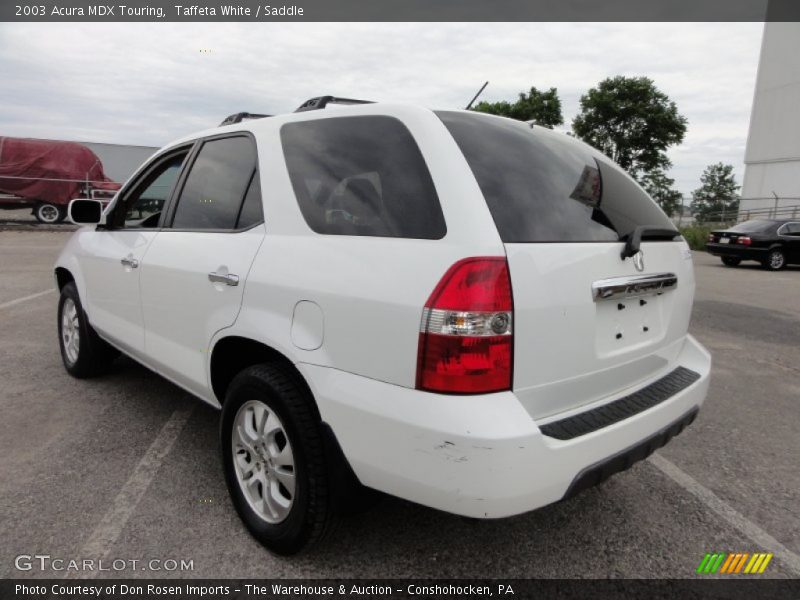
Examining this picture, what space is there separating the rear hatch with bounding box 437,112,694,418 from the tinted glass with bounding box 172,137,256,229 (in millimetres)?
1011

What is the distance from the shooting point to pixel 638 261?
210 centimetres

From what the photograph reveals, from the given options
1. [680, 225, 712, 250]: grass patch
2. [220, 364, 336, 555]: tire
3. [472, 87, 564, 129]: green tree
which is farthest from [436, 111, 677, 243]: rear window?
[472, 87, 564, 129]: green tree

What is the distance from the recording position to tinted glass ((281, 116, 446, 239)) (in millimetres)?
1828

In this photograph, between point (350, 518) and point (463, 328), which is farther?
point (350, 518)

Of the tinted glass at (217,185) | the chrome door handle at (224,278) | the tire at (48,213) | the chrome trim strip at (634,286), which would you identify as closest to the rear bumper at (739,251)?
the chrome trim strip at (634,286)

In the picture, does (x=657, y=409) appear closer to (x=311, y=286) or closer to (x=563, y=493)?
(x=563, y=493)

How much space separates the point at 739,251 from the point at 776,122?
29511 mm

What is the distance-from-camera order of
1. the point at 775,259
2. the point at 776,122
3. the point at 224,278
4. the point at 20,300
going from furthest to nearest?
1. the point at 776,122
2. the point at 775,259
3. the point at 20,300
4. the point at 224,278

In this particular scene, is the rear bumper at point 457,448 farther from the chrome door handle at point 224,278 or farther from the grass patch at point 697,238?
the grass patch at point 697,238

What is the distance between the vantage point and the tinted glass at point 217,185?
254 centimetres

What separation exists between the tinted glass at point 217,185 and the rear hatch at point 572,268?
1011 mm

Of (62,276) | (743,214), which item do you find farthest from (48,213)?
(743,214)

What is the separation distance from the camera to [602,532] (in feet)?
8.01

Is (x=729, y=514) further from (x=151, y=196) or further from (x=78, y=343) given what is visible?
(x=78, y=343)
